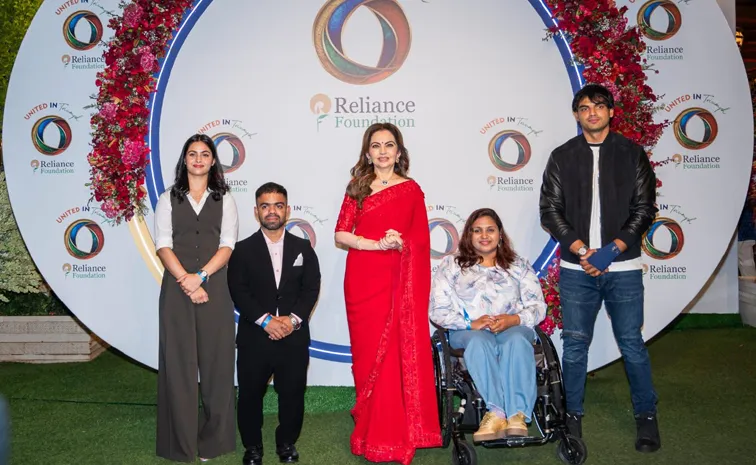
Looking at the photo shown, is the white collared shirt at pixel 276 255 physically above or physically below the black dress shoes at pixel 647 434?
above

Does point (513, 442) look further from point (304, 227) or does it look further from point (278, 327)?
point (304, 227)

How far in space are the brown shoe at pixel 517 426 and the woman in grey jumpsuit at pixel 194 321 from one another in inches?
53.4

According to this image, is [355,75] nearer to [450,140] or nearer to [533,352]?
[450,140]

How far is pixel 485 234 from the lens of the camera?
386 cm

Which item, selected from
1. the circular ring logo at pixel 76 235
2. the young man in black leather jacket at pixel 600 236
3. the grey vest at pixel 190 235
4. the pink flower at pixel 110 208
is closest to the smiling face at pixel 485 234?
the young man in black leather jacket at pixel 600 236

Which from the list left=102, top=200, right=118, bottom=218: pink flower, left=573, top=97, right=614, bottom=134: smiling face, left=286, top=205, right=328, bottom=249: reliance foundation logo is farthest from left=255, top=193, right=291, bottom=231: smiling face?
left=573, top=97, right=614, bottom=134: smiling face

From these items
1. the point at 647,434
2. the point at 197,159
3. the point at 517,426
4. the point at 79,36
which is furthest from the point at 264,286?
the point at 79,36

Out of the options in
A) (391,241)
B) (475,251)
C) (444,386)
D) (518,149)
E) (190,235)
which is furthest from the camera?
(518,149)

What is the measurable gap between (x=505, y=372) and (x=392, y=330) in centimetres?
57

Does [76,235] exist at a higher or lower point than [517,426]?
higher

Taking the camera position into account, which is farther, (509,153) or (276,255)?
(509,153)

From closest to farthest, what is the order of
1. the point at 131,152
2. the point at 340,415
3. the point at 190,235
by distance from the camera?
the point at 190,235
the point at 340,415
the point at 131,152

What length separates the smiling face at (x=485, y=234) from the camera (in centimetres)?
386

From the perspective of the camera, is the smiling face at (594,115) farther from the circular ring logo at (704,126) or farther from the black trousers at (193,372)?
the black trousers at (193,372)
